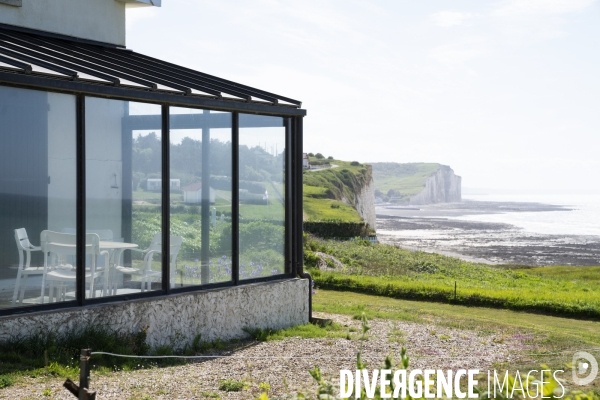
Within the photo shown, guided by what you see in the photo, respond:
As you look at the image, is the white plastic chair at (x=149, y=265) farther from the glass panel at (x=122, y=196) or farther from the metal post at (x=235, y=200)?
the metal post at (x=235, y=200)

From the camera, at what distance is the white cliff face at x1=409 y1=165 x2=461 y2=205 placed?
7064 inches

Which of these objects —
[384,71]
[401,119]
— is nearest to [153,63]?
[384,71]

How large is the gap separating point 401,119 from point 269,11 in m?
127

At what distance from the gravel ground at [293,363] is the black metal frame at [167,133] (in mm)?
1231

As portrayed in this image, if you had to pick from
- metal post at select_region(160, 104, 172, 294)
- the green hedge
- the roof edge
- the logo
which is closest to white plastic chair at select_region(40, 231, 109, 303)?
metal post at select_region(160, 104, 172, 294)

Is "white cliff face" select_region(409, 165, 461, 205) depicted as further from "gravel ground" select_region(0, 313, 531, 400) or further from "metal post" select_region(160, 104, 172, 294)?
"metal post" select_region(160, 104, 172, 294)

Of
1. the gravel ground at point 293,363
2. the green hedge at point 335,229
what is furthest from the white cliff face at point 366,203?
the gravel ground at point 293,363

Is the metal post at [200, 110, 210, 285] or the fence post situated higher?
the metal post at [200, 110, 210, 285]

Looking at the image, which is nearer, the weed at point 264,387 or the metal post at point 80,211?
the weed at point 264,387

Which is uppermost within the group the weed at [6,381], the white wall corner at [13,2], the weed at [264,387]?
the white wall corner at [13,2]

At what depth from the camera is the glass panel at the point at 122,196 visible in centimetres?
833

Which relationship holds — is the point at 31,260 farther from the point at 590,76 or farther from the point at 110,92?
the point at 590,76

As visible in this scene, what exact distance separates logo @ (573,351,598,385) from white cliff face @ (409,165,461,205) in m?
170

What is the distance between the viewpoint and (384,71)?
78.1 metres
